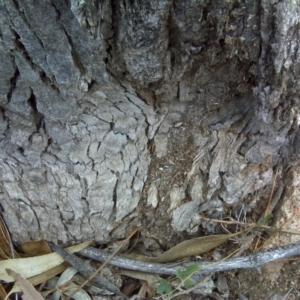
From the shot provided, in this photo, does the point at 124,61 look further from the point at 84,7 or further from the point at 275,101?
the point at 275,101

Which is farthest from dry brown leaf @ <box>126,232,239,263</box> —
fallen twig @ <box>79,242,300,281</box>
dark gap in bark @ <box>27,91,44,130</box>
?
dark gap in bark @ <box>27,91,44,130</box>

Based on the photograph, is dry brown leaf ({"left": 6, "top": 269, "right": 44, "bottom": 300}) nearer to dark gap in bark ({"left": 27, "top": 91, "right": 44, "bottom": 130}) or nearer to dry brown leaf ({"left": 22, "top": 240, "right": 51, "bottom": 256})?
dry brown leaf ({"left": 22, "top": 240, "right": 51, "bottom": 256})

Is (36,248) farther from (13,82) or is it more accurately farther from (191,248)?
(13,82)

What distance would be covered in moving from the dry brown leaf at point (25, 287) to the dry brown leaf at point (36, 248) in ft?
0.33

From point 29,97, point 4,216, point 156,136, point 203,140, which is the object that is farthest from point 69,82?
point 4,216

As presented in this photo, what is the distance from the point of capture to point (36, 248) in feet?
4.31

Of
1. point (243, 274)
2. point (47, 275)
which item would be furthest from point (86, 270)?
point (243, 274)

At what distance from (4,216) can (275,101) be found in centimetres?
80

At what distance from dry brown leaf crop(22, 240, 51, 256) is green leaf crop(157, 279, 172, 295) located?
331 mm

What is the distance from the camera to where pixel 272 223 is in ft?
4.47

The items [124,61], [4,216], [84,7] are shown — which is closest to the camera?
[84,7]

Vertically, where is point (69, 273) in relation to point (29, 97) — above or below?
below

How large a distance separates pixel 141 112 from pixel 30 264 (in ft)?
1.79

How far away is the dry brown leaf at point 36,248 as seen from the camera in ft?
4.27
